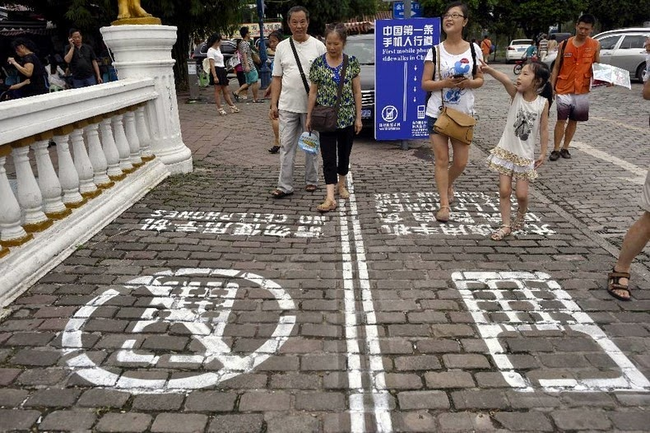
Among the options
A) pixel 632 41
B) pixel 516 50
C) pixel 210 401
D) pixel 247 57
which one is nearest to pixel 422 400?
pixel 210 401

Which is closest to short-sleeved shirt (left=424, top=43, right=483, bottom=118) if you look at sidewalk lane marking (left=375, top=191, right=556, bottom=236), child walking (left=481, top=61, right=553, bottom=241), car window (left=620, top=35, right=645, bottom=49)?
child walking (left=481, top=61, right=553, bottom=241)

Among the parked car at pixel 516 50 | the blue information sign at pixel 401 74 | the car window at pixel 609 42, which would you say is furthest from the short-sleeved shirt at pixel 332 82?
the parked car at pixel 516 50

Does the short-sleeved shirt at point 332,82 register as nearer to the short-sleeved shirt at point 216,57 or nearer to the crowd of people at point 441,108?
the crowd of people at point 441,108

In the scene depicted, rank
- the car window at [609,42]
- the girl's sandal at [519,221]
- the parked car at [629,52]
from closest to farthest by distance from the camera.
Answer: the girl's sandal at [519,221]
the parked car at [629,52]
the car window at [609,42]

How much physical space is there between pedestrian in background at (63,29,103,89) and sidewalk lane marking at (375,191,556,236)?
23.1ft

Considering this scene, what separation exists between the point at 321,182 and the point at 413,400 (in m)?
4.36

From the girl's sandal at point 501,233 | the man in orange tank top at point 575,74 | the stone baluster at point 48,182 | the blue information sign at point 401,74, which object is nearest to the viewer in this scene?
the stone baluster at point 48,182

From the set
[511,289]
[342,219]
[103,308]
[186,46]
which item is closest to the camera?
Answer: [103,308]

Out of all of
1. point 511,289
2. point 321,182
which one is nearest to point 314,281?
point 511,289

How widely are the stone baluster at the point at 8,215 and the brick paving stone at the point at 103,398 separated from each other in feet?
5.36

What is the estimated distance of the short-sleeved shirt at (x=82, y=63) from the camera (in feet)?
32.5

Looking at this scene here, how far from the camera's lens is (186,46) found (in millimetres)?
17281

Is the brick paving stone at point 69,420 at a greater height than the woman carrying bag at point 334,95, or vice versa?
the woman carrying bag at point 334,95

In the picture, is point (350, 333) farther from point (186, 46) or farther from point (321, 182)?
point (186, 46)
